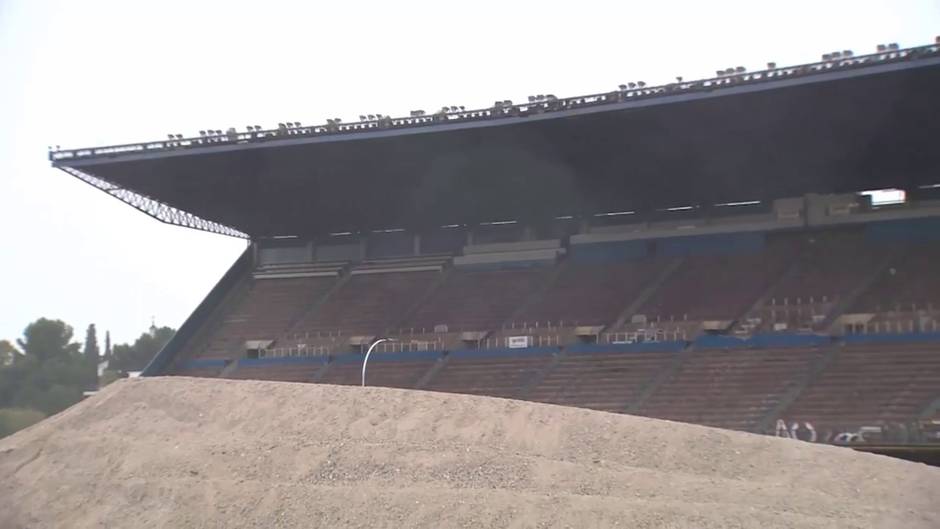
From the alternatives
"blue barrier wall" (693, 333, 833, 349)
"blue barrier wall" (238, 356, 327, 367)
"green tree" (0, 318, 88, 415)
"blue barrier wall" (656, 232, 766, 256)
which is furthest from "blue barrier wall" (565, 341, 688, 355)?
Answer: "green tree" (0, 318, 88, 415)

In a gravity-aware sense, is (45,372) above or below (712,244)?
below

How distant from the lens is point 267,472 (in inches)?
706

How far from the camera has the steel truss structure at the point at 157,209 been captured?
155ft

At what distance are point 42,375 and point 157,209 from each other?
627 inches

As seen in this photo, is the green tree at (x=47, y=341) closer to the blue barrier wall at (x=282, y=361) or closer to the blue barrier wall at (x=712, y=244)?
the blue barrier wall at (x=282, y=361)

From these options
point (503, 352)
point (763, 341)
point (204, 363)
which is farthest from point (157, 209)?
point (763, 341)

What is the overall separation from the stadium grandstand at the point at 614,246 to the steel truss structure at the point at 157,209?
13 cm

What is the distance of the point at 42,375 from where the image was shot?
195ft

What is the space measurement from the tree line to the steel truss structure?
10933mm

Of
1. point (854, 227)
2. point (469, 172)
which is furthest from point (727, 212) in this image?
point (469, 172)

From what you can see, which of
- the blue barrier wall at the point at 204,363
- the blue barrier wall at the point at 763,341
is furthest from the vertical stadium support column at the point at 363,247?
the blue barrier wall at the point at 763,341

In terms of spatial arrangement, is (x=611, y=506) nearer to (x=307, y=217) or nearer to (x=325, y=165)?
(x=325, y=165)

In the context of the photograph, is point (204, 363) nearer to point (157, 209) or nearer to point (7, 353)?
point (157, 209)

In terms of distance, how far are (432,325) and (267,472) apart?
2858cm
